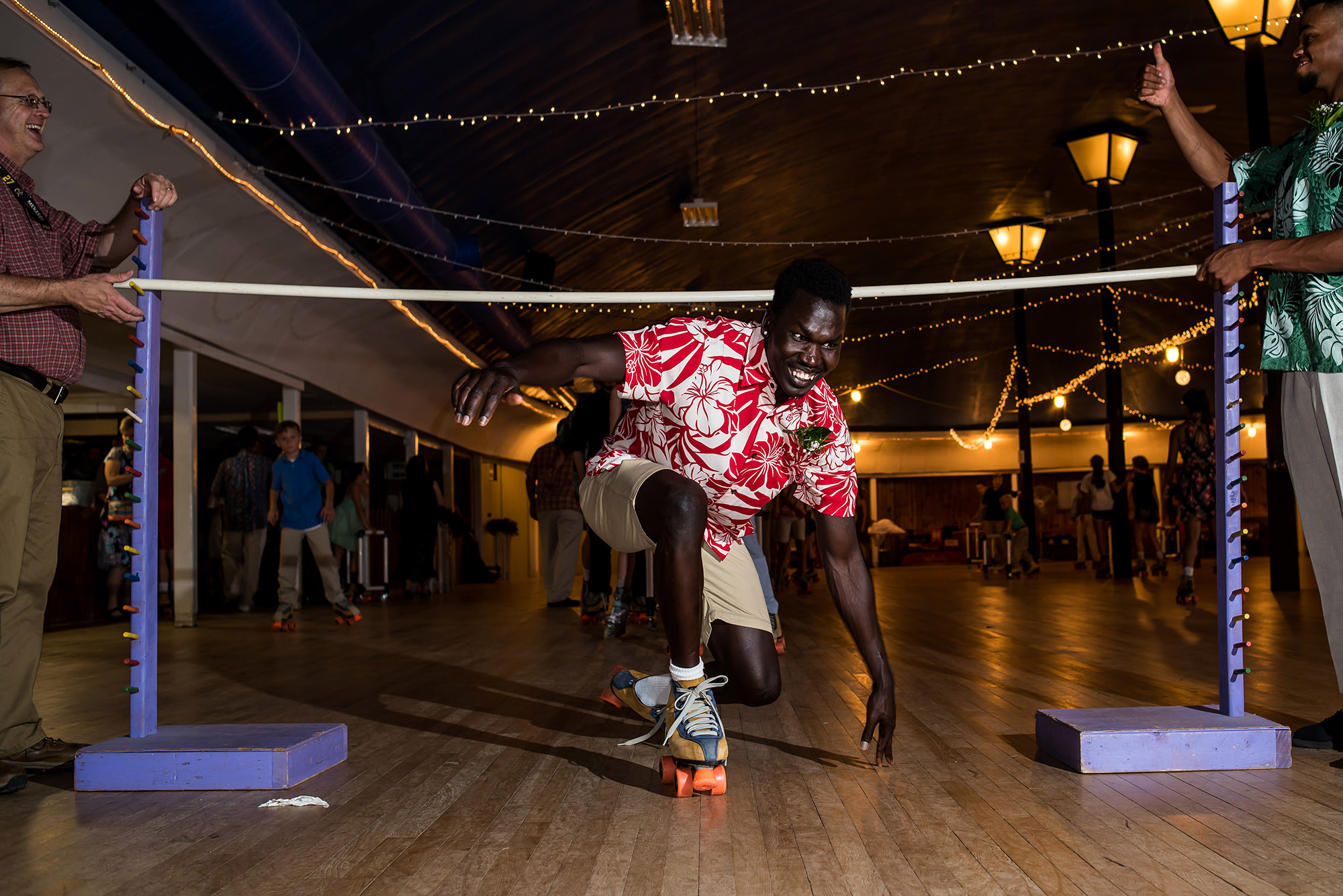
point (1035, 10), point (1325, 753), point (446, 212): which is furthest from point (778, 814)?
point (1035, 10)

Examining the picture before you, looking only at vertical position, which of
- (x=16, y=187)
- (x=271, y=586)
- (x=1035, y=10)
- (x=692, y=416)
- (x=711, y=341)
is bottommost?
(x=271, y=586)

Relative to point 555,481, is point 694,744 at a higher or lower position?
lower

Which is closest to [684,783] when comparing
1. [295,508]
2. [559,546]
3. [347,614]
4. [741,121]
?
[295,508]

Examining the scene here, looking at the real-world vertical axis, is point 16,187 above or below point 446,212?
below

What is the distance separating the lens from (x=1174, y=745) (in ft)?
7.60

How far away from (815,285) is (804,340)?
0.43 feet

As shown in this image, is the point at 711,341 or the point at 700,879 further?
the point at 711,341

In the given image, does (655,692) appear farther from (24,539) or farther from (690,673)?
(24,539)

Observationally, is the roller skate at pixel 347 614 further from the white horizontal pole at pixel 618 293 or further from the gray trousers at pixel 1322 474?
the gray trousers at pixel 1322 474

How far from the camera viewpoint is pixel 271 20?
4.25 m

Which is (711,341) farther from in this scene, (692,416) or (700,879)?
(700,879)

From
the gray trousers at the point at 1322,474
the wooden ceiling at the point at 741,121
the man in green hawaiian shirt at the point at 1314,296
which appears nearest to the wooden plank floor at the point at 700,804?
the gray trousers at the point at 1322,474

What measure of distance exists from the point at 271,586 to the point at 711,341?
960 cm

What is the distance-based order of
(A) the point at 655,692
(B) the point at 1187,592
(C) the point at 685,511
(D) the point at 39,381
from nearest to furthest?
(C) the point at 685,511 → (D) the point at 39,381 → (A) the point at 655,692 → (B) the point at 1187,592
